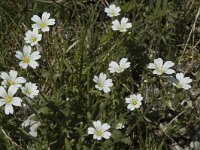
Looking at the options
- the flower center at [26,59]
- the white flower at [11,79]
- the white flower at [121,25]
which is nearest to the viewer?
the white flower at [11,79]

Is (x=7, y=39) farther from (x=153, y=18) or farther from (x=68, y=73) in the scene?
(x=153, y=18)

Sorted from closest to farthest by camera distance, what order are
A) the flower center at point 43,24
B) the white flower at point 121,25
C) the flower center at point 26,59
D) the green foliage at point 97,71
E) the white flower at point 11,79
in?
the white flower at point 11,79 → the flower center at point 26,59 → the green foliage at point 97,71 → the flower center at point 43,24 → the white flower at point 121,25

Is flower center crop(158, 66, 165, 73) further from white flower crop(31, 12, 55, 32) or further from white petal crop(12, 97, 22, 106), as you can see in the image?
white petal crop(12, 97, 22, 106)

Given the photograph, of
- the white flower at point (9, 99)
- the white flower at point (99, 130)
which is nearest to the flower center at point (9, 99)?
the white flower at point (9, 99)

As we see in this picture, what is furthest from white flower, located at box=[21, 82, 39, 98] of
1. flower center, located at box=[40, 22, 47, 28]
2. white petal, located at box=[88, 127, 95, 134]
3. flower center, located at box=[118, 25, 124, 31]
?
flower center, located at box=[118, 25, 124, 31]

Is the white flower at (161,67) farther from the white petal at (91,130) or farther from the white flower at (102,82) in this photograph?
the white petal at (91,130)

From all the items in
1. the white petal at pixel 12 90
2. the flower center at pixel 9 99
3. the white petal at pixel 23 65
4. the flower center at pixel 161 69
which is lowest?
the flower center at pixel 9 99

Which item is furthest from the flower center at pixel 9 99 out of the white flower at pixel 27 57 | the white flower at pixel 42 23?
the white flower at pixel 42 23

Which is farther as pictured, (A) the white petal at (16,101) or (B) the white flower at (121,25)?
(B) the white flower at (121,25)

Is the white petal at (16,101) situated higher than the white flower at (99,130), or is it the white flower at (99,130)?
the white petal at (16,101)

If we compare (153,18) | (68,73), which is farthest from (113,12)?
(68,73)
